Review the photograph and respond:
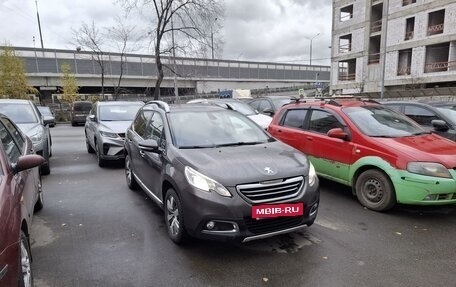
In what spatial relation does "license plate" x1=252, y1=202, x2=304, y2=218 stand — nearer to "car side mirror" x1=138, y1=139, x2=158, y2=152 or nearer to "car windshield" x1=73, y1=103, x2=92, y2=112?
"car side mirror" x1=138, y1=139, x2=158, y2=152

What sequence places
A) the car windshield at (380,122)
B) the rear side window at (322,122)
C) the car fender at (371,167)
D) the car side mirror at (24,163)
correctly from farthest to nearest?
the rear side window at (322,122) < the car windshield at (380,122) < the car fender at (371,167) < the car side mirror at (24,163)

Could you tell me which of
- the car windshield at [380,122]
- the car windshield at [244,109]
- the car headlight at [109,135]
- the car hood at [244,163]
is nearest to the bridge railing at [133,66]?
the car windshield at [244,109]

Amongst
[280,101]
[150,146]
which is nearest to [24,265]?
[150,146]

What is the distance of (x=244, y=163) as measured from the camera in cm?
396

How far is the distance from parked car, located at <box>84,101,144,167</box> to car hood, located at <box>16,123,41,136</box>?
1.35 meters

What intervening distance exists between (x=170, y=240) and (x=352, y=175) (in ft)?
10.1

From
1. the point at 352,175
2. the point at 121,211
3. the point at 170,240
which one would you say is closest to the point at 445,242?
the point at 352,175

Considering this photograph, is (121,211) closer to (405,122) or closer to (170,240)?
(170,240)

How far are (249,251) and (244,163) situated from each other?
101 centimetres

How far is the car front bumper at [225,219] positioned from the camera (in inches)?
141

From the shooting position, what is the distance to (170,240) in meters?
4.34

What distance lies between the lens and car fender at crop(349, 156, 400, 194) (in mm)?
5008

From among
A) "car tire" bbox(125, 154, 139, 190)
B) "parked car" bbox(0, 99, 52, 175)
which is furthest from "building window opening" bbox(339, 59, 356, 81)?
"car tire" bbox(125, 154, 139, 190)

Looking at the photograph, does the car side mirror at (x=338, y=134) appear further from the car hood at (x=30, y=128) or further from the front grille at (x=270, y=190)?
the car hood at (x=30, y=128)
